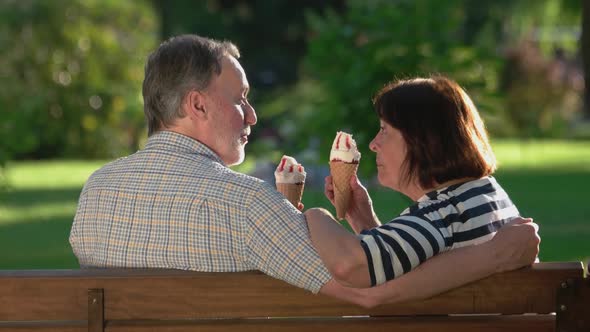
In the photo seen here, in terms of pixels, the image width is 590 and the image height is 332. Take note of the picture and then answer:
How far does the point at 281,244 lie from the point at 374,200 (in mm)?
11580

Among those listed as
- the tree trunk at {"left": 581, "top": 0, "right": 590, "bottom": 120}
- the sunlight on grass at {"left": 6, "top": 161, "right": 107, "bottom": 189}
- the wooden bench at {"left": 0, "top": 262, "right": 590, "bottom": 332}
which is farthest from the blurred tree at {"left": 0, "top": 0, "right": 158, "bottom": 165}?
the wooden bench at {"left": 0, "top": 262, "right": 590, "bottom": 332}

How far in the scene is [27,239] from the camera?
38.2ft

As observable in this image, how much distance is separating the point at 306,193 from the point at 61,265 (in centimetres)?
601

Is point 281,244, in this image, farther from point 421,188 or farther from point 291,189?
point 291,189

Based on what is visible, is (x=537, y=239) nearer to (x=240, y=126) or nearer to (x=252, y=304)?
(x=252, y=304)

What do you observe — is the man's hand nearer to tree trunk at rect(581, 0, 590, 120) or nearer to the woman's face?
the woman's face

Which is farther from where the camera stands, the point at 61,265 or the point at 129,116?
the point at 129,116

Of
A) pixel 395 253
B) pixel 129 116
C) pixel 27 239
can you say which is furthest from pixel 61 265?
pixel 129 116

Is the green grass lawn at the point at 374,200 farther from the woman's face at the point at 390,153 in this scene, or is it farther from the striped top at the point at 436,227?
the striped top at the point at 436,227

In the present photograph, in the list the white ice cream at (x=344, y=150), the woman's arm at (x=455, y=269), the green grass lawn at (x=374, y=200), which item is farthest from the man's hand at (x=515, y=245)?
the green grass lawn at (x=374, y=200)

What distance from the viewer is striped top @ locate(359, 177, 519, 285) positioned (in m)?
3.08

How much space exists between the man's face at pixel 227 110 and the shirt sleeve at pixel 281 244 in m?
0.49

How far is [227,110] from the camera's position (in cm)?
378

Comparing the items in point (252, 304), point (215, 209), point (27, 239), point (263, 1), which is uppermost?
point (263, 1)
